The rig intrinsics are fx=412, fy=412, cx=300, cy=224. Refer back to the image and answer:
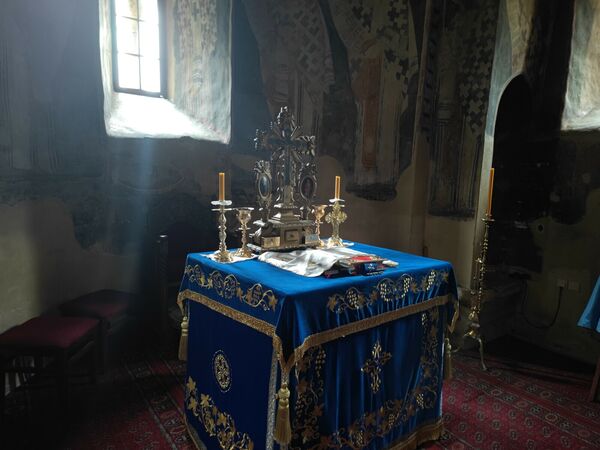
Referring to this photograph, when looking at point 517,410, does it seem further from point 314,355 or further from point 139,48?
point 139,48

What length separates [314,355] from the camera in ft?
6.97

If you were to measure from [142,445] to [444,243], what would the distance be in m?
3.80

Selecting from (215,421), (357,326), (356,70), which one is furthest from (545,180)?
(215,421)

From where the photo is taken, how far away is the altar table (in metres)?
2.02

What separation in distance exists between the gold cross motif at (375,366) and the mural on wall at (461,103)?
2718 millimetres

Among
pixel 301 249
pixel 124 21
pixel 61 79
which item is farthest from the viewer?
pixel 124 21

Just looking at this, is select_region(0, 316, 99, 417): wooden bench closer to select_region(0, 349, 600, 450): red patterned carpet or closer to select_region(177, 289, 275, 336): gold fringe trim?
select_region(0, 349, 600, 450): red patterned carpet

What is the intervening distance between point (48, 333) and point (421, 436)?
8.76 ft

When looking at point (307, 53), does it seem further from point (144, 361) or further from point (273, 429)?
point (273, 429)

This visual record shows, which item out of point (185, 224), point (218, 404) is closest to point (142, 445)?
point (218, 404)

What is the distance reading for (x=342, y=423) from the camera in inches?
89.8

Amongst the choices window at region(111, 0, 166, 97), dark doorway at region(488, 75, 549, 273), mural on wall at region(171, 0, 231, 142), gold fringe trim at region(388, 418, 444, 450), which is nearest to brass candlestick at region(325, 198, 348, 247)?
gold fringe trim at region(388, 418, 444, 450)

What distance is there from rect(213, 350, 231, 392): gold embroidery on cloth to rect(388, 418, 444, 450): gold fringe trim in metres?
1.12

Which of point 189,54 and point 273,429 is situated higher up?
point 189,54
